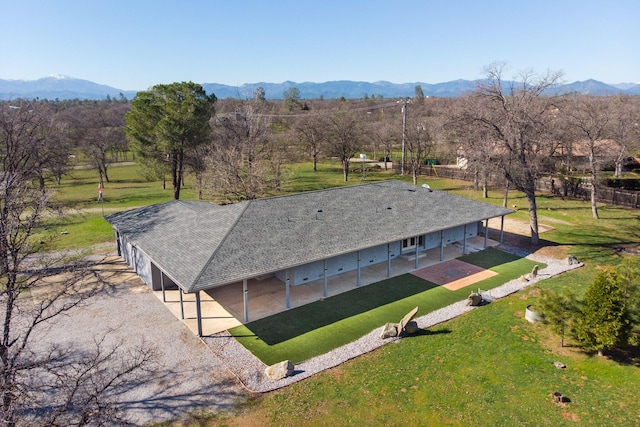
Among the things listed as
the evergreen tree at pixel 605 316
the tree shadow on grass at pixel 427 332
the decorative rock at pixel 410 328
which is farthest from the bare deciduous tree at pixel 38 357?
the evergreen tree at pixel 605 316

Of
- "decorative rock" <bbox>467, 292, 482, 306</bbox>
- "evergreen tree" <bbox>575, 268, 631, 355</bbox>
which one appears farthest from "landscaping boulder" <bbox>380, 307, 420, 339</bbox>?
"evergreen tree" <bbox>575, 268, 631, 355</bbox>

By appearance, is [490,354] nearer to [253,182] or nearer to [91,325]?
[91,325]

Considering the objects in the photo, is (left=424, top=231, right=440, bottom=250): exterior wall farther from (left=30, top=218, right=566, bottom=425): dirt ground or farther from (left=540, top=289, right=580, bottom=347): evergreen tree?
(left=30, top=218, right=566, bottom=425): dirt ground

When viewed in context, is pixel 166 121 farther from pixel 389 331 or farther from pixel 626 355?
pixel 626 355

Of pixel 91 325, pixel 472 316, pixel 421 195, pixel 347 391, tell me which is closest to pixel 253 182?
pixel 421 195

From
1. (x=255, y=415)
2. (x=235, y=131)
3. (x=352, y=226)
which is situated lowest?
(x=255, y=415)

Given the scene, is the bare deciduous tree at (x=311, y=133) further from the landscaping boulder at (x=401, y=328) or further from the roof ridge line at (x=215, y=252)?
the landscaping boulder at (x=401, y=328)
